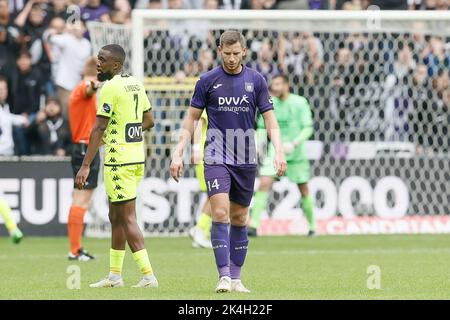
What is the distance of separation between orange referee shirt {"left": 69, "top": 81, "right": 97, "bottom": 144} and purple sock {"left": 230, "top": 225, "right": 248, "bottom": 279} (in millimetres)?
4314

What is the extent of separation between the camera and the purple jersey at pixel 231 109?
35.0ft

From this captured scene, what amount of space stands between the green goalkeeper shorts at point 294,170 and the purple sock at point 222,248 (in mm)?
7755

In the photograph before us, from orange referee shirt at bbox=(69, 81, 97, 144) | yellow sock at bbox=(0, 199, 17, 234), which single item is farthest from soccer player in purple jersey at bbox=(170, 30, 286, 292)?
yellow sock at bbox=(0, 199, 17, 234)

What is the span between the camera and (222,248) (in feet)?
34.7

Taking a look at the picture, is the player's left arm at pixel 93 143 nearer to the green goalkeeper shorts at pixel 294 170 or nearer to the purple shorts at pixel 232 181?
the purple shorts at pixel 232 181

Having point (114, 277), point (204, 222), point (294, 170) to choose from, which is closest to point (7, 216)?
point (204, 222)

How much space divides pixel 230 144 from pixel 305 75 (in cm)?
1058

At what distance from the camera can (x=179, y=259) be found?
49.2 feet

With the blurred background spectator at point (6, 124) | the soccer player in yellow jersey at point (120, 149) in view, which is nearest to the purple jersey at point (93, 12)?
the blurred background spectator at point (6, 124)

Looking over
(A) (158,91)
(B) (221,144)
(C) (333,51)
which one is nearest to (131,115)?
(B) (221,144)

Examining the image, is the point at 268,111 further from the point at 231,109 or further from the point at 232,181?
the point at 232,181

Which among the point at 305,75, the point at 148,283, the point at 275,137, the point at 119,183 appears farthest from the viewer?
the point at 305,75
